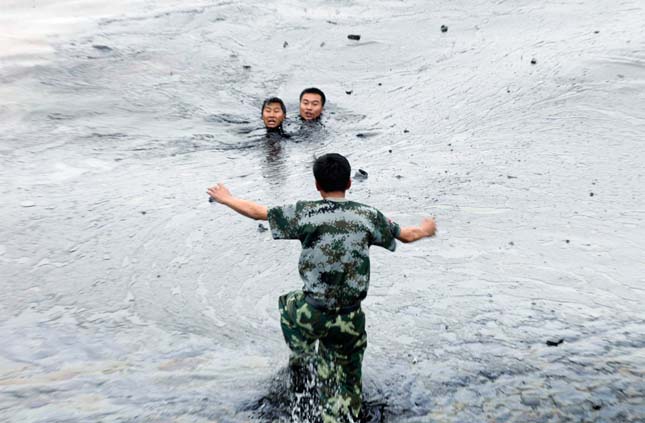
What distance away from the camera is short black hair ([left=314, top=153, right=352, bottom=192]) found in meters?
3.61

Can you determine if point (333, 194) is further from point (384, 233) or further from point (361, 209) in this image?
point (384, 233)

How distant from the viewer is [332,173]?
3.61m

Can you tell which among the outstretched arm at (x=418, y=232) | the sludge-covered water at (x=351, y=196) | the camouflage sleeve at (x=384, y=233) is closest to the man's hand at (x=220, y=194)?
the camouflage sleeve at (x=384, y=233)

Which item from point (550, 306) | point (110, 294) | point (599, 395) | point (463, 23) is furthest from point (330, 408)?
point (463, 23)

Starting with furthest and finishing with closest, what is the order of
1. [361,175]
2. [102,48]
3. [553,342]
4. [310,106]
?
[102,48] < [310,106] < [361,175] < [553,342]

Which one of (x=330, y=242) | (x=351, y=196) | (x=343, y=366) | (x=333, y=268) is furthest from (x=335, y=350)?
(x=351, y=196)

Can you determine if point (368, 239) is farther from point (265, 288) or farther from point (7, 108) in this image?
point (7, 108)

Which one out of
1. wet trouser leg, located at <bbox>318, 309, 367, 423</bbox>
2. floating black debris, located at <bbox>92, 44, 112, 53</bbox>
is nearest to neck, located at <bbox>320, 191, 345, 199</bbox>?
wet trouser leg, located at <bbox>318, 309, 367, 423</bbox>

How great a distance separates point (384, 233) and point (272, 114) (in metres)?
6.62

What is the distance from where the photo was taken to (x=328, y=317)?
3631mm

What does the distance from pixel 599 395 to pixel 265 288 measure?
102 inches

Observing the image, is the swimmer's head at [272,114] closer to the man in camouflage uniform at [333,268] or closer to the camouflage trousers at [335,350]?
the man in camouflage uniform at [333,268]

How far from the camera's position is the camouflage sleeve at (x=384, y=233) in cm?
368

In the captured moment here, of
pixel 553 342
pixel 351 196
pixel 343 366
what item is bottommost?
pixel 553 342
